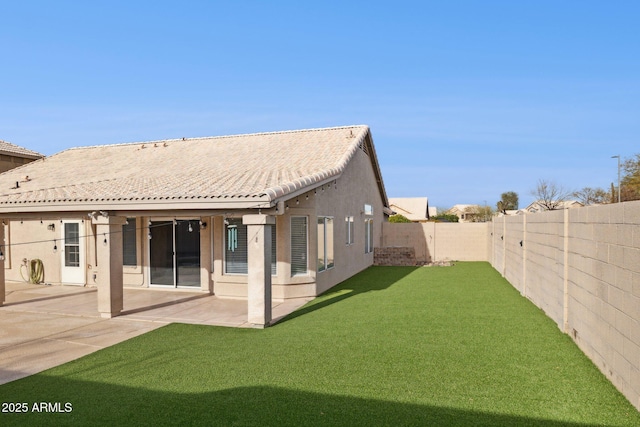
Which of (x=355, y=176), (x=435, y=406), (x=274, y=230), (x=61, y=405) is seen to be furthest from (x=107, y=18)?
(x=435, y=406)

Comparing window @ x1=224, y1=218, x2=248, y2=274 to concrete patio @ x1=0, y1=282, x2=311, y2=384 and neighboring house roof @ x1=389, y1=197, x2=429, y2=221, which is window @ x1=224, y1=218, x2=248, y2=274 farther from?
neighboring house roof @ x1=389, y1=197, x2=429, y2=221

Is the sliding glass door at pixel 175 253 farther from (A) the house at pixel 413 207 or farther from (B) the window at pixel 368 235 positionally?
(A) the house at pixel 413 207

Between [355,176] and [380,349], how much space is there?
430 inches

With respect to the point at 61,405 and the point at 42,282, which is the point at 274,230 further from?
the point at 42,282

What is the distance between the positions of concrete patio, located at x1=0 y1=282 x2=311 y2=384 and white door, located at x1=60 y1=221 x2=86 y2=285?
0.90 metres

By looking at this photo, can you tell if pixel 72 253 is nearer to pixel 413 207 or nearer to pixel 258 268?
pixel 258 268

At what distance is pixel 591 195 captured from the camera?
52.6 metres

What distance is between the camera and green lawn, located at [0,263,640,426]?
496 centimetres

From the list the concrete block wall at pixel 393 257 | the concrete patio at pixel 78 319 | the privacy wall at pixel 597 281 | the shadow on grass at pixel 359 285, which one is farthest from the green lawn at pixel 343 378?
the concrete block wall at pixel 393 257

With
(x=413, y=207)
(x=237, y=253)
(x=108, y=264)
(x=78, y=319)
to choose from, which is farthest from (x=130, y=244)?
(x=413, y=207)

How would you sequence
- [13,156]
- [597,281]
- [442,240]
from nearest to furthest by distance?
[597,281]
[13,156]
[442,240]

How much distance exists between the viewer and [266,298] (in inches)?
368

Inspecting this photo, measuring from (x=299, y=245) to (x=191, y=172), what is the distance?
4.15 metres

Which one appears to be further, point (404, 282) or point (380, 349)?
point (404, 282)
